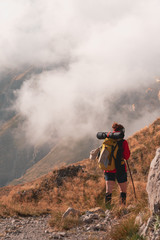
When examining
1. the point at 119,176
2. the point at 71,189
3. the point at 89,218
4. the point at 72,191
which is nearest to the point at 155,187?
the point at 89,218

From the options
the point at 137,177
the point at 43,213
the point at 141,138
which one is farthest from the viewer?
the point at 141,138

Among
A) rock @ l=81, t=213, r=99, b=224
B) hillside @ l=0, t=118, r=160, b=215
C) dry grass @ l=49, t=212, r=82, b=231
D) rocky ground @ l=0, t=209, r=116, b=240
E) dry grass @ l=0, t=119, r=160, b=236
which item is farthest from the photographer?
hillside @ l=0, t=118, r=160, b=215

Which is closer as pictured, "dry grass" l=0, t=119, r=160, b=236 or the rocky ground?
the rocky ground

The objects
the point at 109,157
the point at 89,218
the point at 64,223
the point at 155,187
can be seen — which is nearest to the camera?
the point at 155,187

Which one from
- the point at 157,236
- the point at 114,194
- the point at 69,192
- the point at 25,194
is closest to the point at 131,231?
the point at 157,236

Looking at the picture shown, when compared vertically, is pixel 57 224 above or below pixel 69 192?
below

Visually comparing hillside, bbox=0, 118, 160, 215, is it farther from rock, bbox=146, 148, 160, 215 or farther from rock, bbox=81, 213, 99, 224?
rock, bbox=146, 148, 160, 215

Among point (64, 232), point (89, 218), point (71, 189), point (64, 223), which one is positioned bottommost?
point (64, 232)

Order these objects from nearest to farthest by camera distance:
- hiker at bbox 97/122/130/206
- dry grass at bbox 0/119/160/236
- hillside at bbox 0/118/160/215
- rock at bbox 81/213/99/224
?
1. rock at bbox 81/213/99/224
2. hiker at bbox 97/122/130/206
3. dry grass at bbox 0/119/160/236
4. hillside at bbox 0/118/160/215

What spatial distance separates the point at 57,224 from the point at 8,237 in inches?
60.9

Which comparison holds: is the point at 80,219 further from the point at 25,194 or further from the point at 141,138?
the point at 141,138

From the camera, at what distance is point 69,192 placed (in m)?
14.5

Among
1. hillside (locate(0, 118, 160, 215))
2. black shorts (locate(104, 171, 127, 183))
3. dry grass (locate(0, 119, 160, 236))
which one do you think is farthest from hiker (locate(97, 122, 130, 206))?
hillside (locate(0, 118, 160, 215))

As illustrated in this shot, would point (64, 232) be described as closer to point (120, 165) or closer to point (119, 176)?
point (119, 176)
